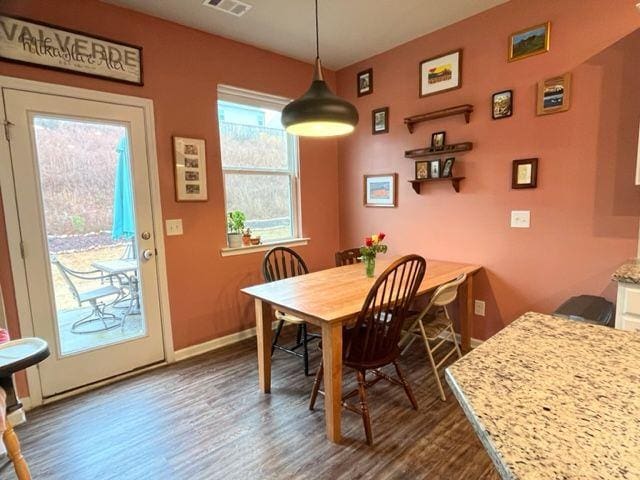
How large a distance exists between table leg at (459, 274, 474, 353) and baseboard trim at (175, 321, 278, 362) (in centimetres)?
188

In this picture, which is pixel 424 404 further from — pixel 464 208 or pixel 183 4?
pixel 183 4

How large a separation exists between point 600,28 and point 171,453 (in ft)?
11.6

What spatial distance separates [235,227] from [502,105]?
2390 mm

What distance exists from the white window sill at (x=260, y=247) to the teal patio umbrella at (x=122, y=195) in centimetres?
81

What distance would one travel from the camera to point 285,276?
3152 mm

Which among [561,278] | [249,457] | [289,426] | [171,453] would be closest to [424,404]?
[289,426]

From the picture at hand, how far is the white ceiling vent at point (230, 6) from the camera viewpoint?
95.6 inches

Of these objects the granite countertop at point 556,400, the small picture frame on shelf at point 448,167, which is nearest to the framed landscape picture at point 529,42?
the small picture frame on shelf at point 448,167

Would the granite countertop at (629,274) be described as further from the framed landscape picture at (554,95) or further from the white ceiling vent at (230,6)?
the white ceiling vent at (230,6)

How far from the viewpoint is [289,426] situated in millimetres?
2035

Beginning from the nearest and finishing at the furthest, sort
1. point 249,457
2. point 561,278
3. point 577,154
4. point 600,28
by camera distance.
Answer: point 249,457 < point 600,28 < point 577,154 < point 561,278

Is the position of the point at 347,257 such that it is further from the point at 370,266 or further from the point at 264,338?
the point at 264,338

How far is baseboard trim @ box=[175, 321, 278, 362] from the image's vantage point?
9.63 ft

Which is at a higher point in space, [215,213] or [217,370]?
[215,213]
